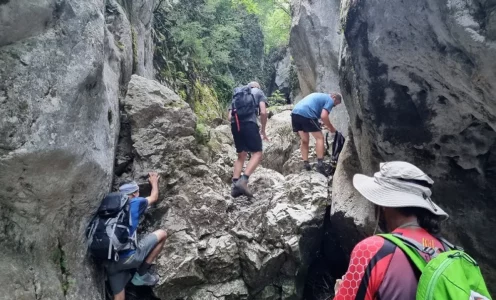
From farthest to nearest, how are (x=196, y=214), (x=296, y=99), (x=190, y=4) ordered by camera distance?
(x=296, y=99)
(x=190, y=4)
(x=196, y=214)

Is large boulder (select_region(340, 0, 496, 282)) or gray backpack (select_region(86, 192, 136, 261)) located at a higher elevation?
large boulder (select_region(340, 0, 496, 282))

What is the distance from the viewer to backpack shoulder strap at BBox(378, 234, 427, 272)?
1882mm

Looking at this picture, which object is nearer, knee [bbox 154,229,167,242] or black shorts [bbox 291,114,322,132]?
knee [bbox 154,229,167,242]

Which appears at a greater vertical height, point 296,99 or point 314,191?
point 296,99

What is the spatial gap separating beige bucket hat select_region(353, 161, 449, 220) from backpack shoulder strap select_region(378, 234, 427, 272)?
240mm

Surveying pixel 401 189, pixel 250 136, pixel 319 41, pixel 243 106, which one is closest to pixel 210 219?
pixel 250 136

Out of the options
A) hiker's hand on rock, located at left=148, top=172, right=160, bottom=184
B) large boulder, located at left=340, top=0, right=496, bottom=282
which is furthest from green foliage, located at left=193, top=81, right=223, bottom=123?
large boulder, located at left=340, top=0, right=496, bottom=282

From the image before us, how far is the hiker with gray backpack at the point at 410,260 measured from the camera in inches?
70.0

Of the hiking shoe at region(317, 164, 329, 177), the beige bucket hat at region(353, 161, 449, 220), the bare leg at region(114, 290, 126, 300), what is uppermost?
the beige bucket hat at region(353, 161, 449, 220)

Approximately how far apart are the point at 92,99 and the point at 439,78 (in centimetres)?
411

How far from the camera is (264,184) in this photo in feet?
24.6

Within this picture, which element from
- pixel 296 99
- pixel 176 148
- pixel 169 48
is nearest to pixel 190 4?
pixel 169 48

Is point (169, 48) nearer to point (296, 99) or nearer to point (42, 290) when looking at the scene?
point (296, 99)

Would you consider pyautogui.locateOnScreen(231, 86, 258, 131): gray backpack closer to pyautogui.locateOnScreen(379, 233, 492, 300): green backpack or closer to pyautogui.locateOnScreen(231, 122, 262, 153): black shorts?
pyautogui.locateOnScreen(231, 122, 262, 153): black shorts
